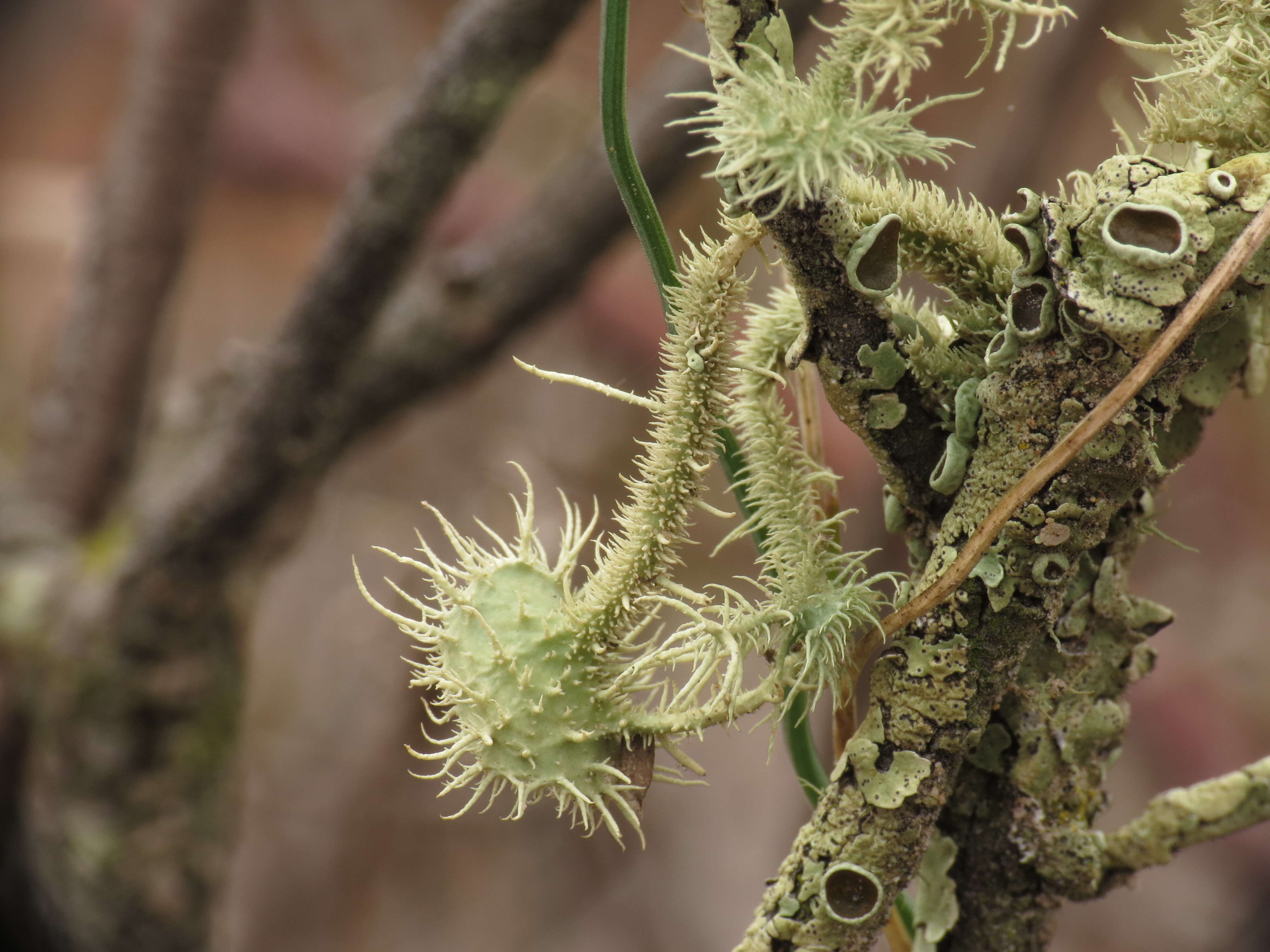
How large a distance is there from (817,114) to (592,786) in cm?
22

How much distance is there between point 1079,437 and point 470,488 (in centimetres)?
211

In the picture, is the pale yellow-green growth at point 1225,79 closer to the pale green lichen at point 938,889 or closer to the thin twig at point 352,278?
the pale green lichen at point 938,889

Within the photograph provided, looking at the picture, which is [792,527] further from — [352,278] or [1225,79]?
[352,278]

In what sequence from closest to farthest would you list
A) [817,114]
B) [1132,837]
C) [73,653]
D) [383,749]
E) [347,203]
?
[817,114] < [1132,837] < [347,203] < [73,653] < [383,749]

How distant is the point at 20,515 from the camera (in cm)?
142

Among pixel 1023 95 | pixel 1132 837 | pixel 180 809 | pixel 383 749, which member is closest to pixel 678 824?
pixel 383 749

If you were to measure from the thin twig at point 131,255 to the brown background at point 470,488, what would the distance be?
0.06 metres

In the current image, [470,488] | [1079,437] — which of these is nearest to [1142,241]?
[1079,437]

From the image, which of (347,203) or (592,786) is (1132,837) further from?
(347,203)

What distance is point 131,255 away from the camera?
1.33m

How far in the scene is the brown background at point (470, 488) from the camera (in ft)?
5.70

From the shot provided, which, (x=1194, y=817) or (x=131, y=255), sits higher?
(x=131, y=255)

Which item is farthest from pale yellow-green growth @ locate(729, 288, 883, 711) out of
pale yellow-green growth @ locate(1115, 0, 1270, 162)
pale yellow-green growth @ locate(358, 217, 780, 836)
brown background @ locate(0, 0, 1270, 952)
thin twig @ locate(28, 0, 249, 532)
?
thin twig @ locate(28, 0, 249, 532)

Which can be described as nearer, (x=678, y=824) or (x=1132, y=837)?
(x=1132, y=837)
